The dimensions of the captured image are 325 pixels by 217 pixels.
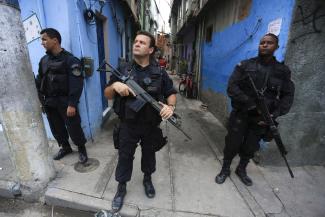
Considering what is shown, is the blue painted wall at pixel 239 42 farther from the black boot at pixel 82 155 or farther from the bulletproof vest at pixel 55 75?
the black boot at pixel 82 155

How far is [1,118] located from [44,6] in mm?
1902

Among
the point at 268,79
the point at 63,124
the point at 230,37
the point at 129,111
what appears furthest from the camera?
the point at 230,37

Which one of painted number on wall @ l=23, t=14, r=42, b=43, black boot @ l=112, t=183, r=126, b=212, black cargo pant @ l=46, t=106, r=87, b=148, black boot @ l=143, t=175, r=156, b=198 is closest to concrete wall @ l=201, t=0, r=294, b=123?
black boot @ l=143, t=175, r=156, b=198

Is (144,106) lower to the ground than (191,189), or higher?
higher

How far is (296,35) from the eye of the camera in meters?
2.68

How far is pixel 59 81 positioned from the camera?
8.68 feet

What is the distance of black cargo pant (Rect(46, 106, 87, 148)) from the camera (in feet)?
9.29

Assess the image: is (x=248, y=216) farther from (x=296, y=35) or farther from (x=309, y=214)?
(x=296, y=35)

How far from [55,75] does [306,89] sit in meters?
3.47

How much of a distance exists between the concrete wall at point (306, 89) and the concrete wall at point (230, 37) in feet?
0.58

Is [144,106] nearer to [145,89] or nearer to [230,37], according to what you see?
[145,89]

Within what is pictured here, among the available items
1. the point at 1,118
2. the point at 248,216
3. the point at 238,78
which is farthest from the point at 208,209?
the point at 1,118

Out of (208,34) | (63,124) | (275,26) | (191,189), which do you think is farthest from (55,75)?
(208,34)

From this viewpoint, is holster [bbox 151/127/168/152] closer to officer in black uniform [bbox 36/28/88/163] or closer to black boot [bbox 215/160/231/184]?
black boot [bbox 215/160/231/184]
